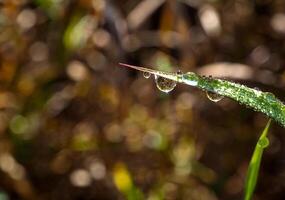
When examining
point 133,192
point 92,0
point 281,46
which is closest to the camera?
point 133,192

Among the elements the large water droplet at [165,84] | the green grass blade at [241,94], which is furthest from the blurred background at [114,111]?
the green grass blade at [241,94]

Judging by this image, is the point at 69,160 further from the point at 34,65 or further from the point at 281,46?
the point at 281,46

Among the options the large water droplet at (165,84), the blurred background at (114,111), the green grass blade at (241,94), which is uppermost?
the blurred background at (114,111)

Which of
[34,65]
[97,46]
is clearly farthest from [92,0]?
[34,65]

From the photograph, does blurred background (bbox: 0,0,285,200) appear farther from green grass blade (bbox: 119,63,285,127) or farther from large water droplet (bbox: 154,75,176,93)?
green grass blade (bbox: 119,63,285,127)

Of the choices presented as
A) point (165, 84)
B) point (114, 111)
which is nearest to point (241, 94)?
point (165, 84)

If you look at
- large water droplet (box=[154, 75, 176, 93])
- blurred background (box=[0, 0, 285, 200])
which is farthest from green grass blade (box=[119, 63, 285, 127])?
blurred background (box=[0, 0, 285, 200])

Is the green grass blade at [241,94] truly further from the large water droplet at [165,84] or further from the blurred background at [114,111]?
the blurred background at [114,111]

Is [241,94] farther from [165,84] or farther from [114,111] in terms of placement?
[114,111]
